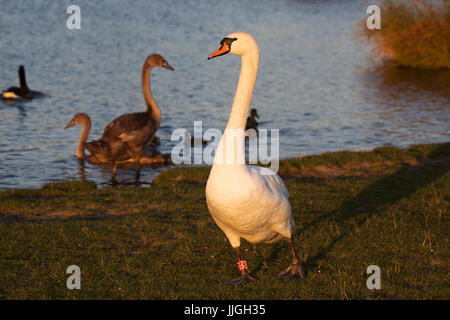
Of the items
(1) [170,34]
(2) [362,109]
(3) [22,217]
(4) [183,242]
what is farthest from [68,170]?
(1) [170,34]

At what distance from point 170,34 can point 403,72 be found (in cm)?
1555

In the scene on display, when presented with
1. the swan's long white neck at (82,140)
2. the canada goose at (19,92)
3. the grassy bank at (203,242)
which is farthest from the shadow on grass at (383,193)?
the canada goose at (19,92)

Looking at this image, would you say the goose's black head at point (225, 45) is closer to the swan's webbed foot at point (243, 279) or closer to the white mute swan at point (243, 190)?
the white mute swan at point (243, 190)

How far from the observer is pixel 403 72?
31.7 m

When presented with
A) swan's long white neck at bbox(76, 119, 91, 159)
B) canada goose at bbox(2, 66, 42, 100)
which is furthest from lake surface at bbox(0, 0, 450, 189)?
canada goose at bbox(2, 66, 42, 100)

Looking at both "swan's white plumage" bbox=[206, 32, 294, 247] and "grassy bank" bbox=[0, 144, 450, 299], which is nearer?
"swan's white plumage" bbox=[206, 32, 294, 247]

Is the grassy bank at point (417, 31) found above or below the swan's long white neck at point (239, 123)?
above

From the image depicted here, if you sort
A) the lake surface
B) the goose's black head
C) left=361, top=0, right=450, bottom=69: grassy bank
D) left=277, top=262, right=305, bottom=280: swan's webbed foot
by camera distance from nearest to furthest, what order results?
the goose's black head < left=277, top=262, right=305, bottom=280: swan's webbed foot < the lake surface < left=361, top=0, right=450, bottom=69: grassy bank

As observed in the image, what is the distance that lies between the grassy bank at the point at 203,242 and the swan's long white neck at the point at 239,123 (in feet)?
4.91

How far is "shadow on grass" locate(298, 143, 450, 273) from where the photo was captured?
360 inches

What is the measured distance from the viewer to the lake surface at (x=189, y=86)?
59.6 feet

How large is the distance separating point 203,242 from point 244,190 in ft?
7.96

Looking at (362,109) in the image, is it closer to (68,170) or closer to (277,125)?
(277,125)

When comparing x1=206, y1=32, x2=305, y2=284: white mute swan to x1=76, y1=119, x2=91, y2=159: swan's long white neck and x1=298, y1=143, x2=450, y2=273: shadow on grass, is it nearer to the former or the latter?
x1=298, y1=143, x2=450, y2=273: shadow on grass
